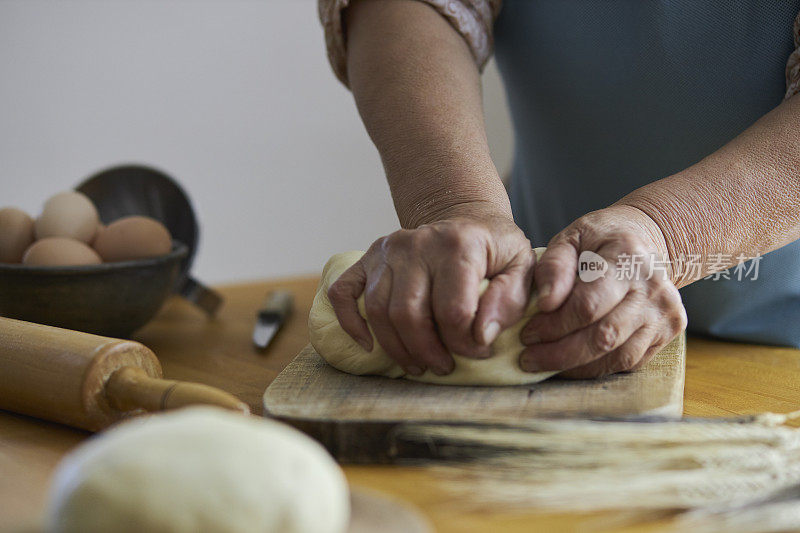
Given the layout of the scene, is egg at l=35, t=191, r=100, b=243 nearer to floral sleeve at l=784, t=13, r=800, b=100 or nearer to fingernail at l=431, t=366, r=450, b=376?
fingernail at l=431, t=366, r=450, b=376

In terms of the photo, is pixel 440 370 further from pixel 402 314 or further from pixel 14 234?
pixel 14 234

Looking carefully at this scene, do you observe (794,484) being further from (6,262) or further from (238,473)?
(6,262)

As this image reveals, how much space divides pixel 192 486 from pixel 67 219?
845 mm

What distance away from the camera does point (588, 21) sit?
122cm

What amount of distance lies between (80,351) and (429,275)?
0.37 meters

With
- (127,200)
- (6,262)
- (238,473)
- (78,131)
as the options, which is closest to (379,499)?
(238,473)

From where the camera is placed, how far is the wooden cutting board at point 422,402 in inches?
25.6

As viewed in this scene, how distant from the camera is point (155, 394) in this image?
653mm

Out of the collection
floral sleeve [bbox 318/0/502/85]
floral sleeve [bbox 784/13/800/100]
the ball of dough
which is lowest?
floral sleeve [bbox 784/13/800/100]

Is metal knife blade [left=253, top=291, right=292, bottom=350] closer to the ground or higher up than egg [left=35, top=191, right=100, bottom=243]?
closer to the ground

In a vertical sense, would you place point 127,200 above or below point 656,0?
below

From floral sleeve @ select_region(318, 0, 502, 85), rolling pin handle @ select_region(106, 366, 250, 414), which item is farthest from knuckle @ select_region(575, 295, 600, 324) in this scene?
floral sleeve @ select_region(318, 0, 502, 85)

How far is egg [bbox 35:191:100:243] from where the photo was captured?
1110mm

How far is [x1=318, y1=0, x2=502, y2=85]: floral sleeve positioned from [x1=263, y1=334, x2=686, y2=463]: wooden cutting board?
655 mm
